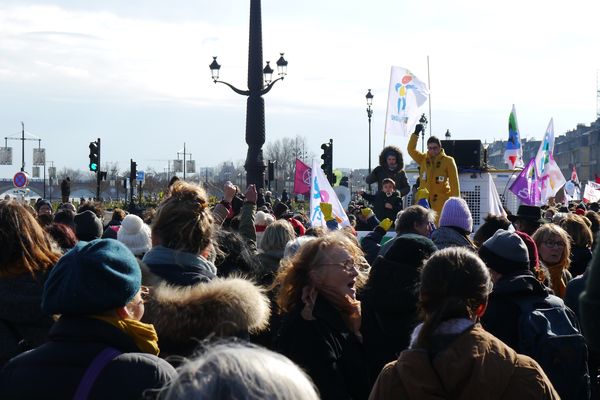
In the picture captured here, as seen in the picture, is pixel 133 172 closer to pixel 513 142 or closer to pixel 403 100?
pixel 513 142

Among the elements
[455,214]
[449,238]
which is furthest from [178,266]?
[455,214]

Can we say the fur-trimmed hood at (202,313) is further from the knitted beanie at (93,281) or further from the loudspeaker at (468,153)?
the loudspeaker at (468,153)

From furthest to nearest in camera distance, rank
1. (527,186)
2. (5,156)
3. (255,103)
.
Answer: (5,156), (255,103), (527,186)

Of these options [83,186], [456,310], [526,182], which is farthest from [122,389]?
[83,186]

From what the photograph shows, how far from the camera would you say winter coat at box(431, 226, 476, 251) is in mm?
6750

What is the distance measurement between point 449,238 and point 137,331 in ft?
13.2

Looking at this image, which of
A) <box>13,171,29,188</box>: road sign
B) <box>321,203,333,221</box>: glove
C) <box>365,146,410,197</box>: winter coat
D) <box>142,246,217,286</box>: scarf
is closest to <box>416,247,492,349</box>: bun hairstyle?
<box>142,246,217,286</box>: scarf

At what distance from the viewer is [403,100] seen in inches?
582

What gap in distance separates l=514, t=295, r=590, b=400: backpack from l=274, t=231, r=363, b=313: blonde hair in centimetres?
96

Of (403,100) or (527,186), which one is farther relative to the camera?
(527,186)

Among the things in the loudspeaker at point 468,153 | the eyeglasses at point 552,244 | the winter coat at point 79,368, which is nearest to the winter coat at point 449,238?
the eyeglasses at point 552,244

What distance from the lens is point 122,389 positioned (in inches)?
110

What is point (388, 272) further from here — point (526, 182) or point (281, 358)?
point (526, 182)

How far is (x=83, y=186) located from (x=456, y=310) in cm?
12463
